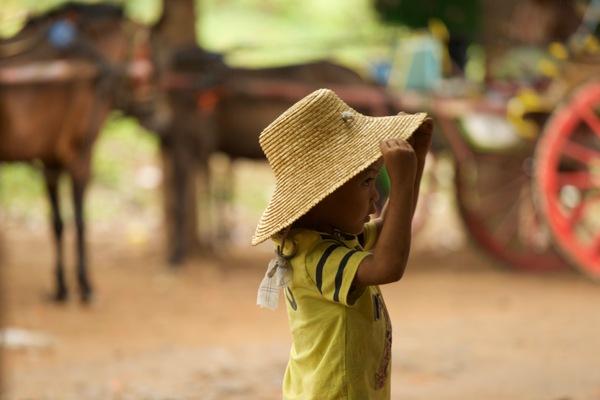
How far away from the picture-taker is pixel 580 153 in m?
8.34

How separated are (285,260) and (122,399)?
2540mm

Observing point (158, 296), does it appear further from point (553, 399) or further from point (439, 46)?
point (553, 399)

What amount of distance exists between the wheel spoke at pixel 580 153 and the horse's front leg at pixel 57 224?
13.4ft

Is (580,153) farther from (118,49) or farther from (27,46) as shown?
(27,46)

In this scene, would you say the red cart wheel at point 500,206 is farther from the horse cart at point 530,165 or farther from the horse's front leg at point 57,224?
the horse's front leg at point 57,224

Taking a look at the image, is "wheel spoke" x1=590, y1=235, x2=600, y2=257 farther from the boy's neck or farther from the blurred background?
the boy's neck

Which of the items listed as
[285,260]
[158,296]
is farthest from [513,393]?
[158,296]

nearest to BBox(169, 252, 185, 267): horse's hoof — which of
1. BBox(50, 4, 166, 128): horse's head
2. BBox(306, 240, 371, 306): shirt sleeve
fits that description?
BBox(50, 4, 166, 128): horse's head

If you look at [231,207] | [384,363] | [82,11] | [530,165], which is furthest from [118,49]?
[384,363]

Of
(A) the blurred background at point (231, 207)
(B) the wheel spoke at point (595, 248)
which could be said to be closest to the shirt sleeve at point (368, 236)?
(A) the blurred background at point (231, 207)

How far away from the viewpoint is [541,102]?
8.75 m

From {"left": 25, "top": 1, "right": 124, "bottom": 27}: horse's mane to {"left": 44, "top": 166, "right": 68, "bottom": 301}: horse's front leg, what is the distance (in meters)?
1.19

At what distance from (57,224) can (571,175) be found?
4.13m

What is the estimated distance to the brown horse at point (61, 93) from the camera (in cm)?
788
